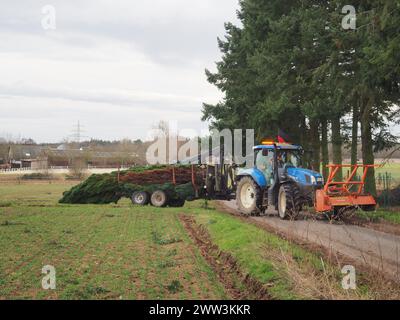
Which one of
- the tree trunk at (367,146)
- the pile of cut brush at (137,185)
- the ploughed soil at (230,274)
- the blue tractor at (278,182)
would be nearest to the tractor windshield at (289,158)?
the blue tractor at (278,182)

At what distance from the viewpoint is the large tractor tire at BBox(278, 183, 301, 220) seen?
15.6 metres

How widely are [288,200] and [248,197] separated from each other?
3118mm

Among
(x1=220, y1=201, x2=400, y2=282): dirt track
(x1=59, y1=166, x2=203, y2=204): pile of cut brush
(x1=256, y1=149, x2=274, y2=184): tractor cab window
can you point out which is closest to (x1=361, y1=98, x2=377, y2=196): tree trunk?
(x1=256, y1=149, x2=274, y2=184): tractor cab window

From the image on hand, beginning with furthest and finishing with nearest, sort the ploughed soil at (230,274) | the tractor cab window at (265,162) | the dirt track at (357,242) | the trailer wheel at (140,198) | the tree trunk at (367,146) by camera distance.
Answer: the trailer wheel at (140,198) < the tree trunk at (367,146) < the tractor cab window at (265,162) < the dirt track at (357,242) < the ploughed soil at (230,274)

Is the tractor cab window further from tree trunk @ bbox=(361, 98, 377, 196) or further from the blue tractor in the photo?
tree trunk @ bbox=(361, 98, 377, 196)

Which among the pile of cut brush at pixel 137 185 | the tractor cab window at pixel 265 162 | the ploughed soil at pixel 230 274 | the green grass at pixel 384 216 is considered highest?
the tractor cab window at pixel 265 162

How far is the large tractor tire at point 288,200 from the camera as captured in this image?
15602 mm

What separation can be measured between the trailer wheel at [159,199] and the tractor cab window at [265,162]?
632 cm

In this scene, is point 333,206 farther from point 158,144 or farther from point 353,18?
point 158,144

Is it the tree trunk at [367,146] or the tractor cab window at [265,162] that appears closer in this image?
the tractor cab window at [265,162]

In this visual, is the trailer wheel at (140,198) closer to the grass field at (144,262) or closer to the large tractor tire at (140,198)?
the large tractor tire at (140,198)

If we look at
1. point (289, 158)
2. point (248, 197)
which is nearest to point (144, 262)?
point (289, 158)
